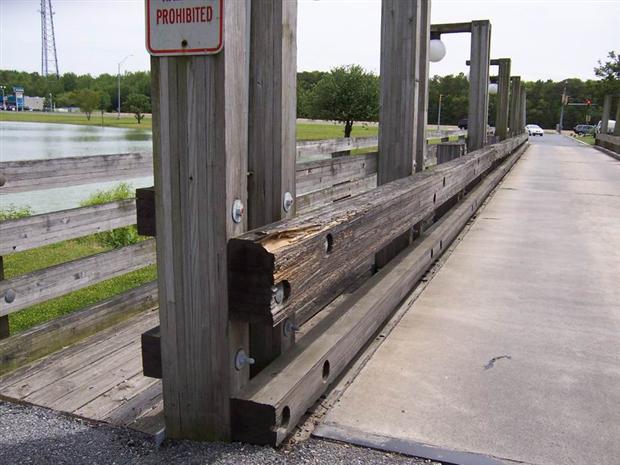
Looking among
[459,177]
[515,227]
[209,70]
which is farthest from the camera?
[515,227]

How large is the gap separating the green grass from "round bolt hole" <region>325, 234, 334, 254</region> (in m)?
2.49

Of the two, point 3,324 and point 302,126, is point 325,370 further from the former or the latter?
point 302,126

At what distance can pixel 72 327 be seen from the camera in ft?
11.8

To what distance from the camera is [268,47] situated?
2.38 metres

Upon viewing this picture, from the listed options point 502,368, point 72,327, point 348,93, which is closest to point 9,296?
point 72,327

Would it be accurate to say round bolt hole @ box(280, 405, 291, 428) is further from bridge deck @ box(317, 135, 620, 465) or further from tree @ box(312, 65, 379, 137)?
tree @ box(312, 65, 379, 137)

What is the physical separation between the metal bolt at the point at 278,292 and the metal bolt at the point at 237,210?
0.26m

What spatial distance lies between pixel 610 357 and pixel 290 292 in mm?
2056

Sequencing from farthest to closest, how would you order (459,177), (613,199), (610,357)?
(613,199)
(459,177)
(610,357)

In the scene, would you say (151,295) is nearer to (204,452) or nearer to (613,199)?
(204,452)

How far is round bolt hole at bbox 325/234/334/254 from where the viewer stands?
2.54m

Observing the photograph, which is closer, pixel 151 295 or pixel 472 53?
pixel 151 295

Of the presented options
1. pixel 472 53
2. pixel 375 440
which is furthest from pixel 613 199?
pixel 375 440

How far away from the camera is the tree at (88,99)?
7712 centimetres
